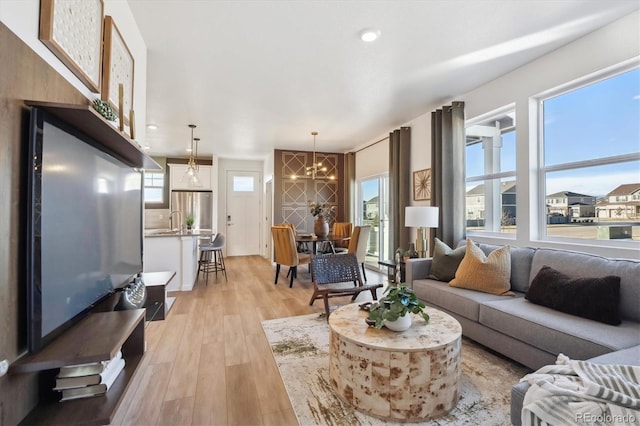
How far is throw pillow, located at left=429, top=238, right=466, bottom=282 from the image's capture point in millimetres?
3186

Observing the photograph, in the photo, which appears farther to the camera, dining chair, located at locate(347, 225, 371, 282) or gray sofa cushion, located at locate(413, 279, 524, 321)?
dining chair, located at locate(347, 225, 371, 282)

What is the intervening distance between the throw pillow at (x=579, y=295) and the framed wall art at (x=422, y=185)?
2.11 metres

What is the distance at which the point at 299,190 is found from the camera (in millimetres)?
6895

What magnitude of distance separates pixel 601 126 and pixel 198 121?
16.4 feet

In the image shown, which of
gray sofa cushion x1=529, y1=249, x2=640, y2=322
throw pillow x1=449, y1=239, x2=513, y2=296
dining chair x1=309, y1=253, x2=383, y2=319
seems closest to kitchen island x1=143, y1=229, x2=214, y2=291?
dining chair x1=309, y1=253, x2=383, y2=319

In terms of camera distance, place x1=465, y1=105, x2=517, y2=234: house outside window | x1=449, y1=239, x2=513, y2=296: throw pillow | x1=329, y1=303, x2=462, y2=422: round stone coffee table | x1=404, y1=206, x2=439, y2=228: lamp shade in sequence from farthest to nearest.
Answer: x1=404, y1=206, x2=439, y2=228: lamp shade, x1=465, y1=105, x2=517, y2=234: house outside window, x1=449, y1=239, x2=513, y2=296: throw pillow, x1=329, y1=303, x2=462, y2=422: round stone coffee table

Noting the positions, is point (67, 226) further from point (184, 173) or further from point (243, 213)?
point (243, 213)

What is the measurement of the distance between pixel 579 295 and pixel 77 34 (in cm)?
341

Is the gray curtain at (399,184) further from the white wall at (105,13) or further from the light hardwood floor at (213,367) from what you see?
the white wall at (105,13)

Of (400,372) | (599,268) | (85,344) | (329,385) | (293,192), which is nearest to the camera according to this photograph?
(85,344)

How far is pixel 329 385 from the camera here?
2064 millimetres

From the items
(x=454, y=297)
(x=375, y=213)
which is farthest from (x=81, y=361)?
(x=375, y=213)

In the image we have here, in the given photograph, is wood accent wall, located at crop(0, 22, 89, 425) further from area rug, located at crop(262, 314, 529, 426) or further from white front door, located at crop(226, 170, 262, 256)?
white front door, located at crop(226, 170, 262, 256)

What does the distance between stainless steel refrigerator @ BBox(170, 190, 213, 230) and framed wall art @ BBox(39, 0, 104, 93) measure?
5828mm
